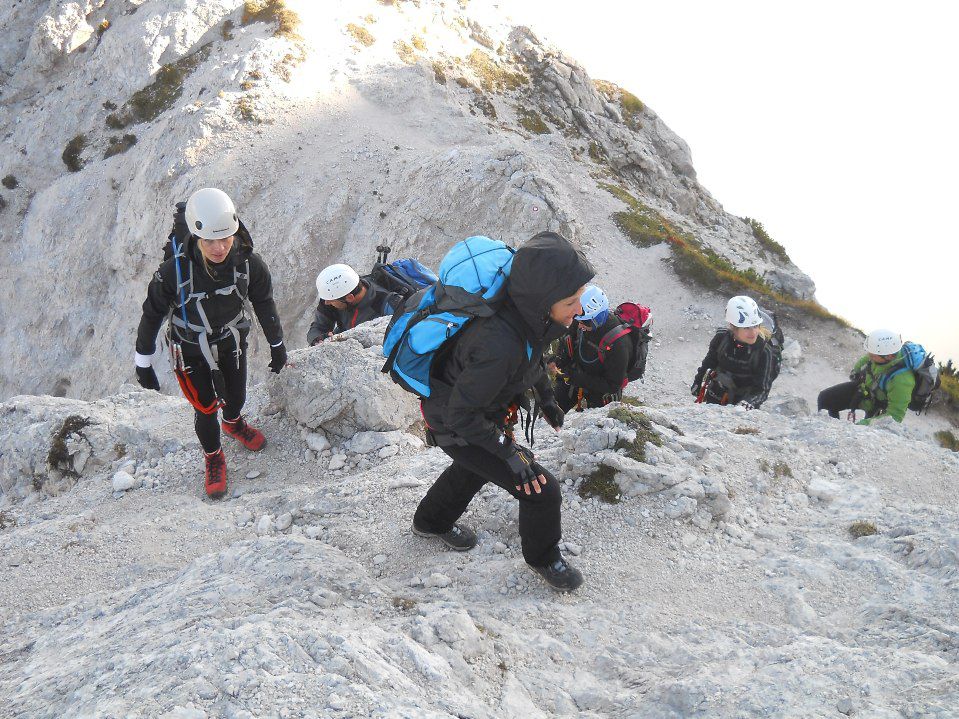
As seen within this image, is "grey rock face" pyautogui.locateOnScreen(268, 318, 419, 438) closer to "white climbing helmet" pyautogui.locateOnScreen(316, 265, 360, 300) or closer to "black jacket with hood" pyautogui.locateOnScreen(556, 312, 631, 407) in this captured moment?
"white climbing helmet" pyautogui.locateOnScreen(316, 265, 360, 300)

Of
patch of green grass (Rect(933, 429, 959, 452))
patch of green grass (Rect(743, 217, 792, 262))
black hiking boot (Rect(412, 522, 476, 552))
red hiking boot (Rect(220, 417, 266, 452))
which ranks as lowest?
red hiking boot (Rect(220, 417, 266, 452))

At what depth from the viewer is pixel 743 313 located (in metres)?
8.91

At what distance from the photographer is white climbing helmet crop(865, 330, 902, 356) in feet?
31.2

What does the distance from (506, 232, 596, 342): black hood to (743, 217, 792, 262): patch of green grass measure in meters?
30.5

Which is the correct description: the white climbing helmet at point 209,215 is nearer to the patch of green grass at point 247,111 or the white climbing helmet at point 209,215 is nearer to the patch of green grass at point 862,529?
the patch of green grass at point 862,529

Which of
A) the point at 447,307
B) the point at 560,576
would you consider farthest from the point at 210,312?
the point at 560,576

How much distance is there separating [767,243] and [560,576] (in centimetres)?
3057

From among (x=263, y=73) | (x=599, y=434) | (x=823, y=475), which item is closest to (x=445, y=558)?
→ (x=599, y=434)

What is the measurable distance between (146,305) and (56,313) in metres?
23.6

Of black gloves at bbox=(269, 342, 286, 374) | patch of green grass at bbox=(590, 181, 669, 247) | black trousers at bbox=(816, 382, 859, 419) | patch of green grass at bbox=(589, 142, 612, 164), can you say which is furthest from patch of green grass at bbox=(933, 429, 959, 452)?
patch of green grass at bbox=(589, 142, 612, 164)

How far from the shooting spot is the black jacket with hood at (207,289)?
599 cm

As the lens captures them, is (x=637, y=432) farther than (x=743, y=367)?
No

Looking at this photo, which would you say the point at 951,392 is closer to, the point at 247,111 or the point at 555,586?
the point at 555,586

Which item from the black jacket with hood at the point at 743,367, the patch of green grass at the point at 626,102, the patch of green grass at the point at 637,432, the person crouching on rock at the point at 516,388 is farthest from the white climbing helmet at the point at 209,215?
the patch of green grass at the point at 626,102
